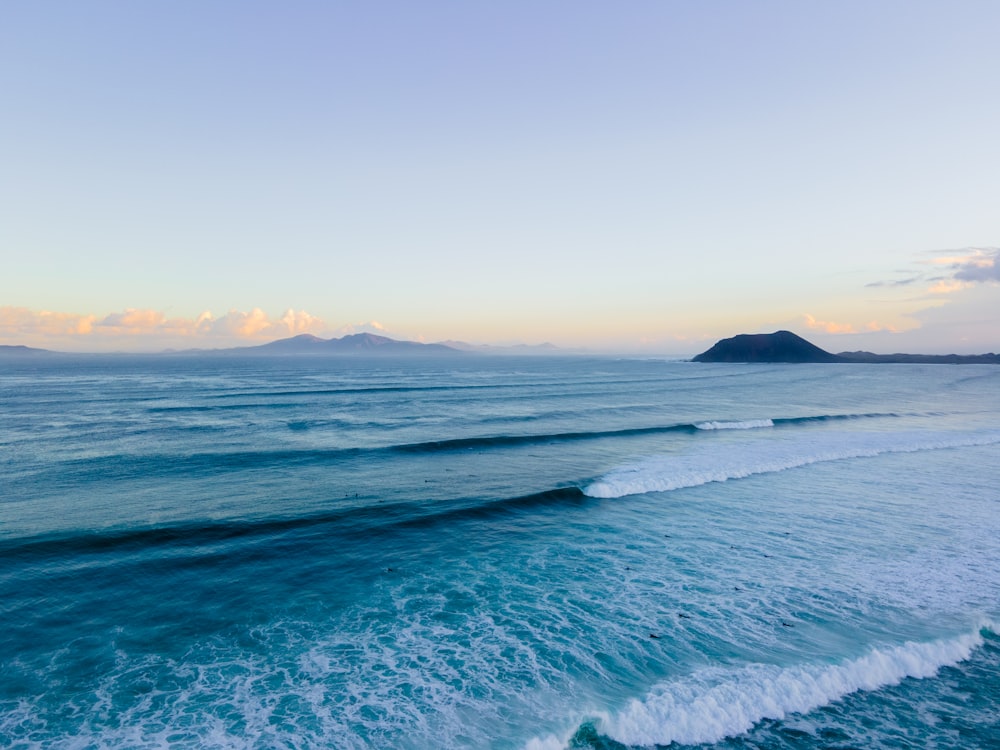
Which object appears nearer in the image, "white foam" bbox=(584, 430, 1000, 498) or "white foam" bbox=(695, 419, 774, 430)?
"white foam" bbox=(584, 430, 1000, 498)

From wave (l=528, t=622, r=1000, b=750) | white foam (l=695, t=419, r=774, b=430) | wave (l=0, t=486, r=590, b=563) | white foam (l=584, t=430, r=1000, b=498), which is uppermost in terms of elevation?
white foam (l=695, t=419, r=774, b=430)

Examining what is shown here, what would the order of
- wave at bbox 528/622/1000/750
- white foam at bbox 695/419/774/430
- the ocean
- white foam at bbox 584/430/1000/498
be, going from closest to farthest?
1. wave at bbox 528/622/1000/750
2. the ocean
3. white foam at bbox 584/430/1000/498
4. white foam at bbox 695/419/774/430

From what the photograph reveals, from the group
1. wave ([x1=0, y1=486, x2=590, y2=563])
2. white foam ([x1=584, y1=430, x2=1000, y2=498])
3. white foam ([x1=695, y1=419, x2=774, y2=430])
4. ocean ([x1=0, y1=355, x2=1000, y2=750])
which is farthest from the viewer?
white foam ([x1=695, y1=419, x2=774, y2=430])

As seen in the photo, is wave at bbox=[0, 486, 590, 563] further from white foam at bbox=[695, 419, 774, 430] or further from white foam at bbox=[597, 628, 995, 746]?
white foam at bbox=[695, 419, 774, 430]

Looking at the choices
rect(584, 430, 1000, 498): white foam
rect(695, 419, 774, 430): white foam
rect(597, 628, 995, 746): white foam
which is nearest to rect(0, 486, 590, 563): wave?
rect(584, 430, 1000, 498): white foam

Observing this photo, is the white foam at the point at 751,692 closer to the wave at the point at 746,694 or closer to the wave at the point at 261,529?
the wave at the point at 746,694

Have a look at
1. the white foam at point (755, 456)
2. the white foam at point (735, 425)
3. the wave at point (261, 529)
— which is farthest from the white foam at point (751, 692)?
the white foam at point (735, 425)

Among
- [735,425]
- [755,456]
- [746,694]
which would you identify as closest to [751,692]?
[746,694]
